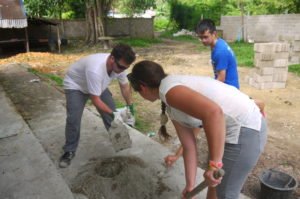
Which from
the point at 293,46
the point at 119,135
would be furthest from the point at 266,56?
the point at 119,135

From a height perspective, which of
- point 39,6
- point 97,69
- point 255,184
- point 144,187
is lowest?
point 255,184

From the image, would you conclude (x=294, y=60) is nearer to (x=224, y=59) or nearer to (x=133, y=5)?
Result: (x=224, y=59)

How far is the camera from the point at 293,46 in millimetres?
10023

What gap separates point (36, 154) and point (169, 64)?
318 inches

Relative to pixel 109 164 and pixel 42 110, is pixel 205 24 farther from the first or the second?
pixel 42 110

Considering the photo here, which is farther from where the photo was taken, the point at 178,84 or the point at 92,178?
the point at 92,178

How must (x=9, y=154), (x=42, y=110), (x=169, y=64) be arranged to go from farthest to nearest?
(x=169, y=64)
(x=42, y=110)
(x=9, y=154)

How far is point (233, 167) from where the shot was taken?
1877 mm

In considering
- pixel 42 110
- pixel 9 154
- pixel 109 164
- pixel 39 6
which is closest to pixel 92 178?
pixel 109 164

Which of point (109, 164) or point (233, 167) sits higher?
point (233, 167)

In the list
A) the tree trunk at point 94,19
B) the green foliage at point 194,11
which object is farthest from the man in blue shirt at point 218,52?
the green foliage at point 194,11

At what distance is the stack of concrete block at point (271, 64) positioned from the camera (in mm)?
7824

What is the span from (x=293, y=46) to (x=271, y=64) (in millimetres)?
2610

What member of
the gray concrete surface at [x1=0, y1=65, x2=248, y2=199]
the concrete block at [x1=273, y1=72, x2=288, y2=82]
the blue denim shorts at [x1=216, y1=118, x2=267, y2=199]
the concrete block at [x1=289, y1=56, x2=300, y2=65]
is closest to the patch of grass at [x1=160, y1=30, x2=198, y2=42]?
the concrete block at [x1=289, y1=56, x2=300, y2=65]
